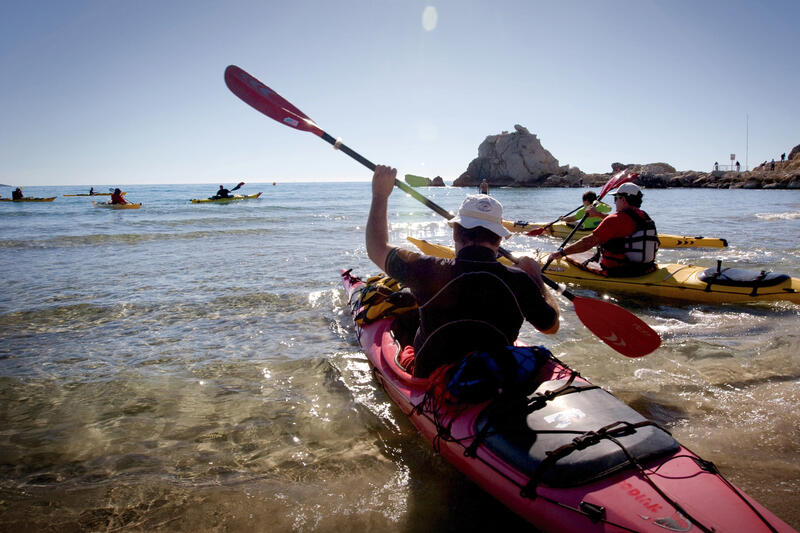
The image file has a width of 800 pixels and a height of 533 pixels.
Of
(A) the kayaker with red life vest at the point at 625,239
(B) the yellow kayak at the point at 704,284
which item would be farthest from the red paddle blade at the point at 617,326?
(B) the yellow kayak at the point at 704,284

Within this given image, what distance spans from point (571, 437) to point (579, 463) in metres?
0.17

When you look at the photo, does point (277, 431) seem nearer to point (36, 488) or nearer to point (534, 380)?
point (36, 488)

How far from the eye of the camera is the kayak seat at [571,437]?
2.18 metres

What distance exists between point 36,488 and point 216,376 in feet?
5.98

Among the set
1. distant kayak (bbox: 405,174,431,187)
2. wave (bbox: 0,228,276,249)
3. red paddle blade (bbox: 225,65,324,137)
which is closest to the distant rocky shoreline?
wave (bbox: 0,228,276,249)

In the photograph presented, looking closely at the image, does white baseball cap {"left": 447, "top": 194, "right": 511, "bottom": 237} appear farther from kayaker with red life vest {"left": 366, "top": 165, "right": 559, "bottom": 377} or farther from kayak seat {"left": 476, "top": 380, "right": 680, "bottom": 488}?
kayak seat {"left": 476, "top": 380, "right": 680, "bottom": 488}

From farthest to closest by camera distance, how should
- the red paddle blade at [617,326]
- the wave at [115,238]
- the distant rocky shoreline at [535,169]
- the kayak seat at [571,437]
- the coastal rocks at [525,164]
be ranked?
the coastal rocks at [525,164]
the distant rocky shoreline at [535,169]
the wave at [115,238]
the red paddle blade at [617,326]
the kayak seat at [571,437]

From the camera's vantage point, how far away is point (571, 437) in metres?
2.33

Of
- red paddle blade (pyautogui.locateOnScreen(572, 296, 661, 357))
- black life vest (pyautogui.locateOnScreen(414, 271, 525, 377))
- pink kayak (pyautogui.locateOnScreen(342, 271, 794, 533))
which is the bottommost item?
pink kayak (pyautogui.locateOnScreen(342, 271, 794, 533))

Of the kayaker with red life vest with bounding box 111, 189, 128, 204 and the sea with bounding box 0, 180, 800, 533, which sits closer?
the sea with bounding box 0, 180, 800, 533

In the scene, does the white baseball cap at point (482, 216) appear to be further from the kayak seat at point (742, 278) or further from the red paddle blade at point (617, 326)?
the kayak seat at point (742, 278)

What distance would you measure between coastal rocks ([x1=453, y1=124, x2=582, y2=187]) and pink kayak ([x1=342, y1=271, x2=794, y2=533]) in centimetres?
7127

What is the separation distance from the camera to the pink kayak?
1.92 metres

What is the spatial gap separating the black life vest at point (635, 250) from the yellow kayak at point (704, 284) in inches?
7.6
